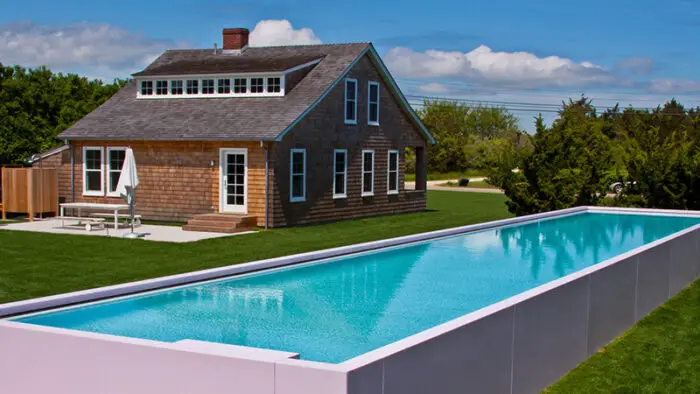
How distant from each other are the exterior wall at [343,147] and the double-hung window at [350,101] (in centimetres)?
21

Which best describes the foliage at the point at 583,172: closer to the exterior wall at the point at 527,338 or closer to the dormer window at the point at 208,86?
the dormer window at the point at 208,86

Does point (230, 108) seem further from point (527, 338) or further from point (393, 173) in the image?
point (527, 338)

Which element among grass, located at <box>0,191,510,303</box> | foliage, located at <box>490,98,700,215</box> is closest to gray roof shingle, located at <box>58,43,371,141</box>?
grass, located at <box>0,191,510,303</box>

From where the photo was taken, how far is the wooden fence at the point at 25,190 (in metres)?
24.2

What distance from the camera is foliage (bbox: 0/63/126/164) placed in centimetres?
4197

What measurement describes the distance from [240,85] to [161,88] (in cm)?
339

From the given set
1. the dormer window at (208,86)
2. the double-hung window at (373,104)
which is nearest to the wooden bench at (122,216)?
the dormer window at (208,86)

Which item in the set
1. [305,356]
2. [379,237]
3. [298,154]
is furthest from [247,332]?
[298,154]

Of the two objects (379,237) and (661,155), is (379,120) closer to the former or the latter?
(379,237)

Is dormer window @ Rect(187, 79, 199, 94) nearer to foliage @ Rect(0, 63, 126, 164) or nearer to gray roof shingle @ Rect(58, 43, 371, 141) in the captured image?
gray roof shingle @ Rect(58, 43, 371, 141)

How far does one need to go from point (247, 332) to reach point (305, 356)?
110cm

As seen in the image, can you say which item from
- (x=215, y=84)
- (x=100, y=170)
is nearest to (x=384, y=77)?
(x=215, y=84)

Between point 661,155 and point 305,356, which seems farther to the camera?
point 661,155

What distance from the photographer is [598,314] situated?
959 cm
